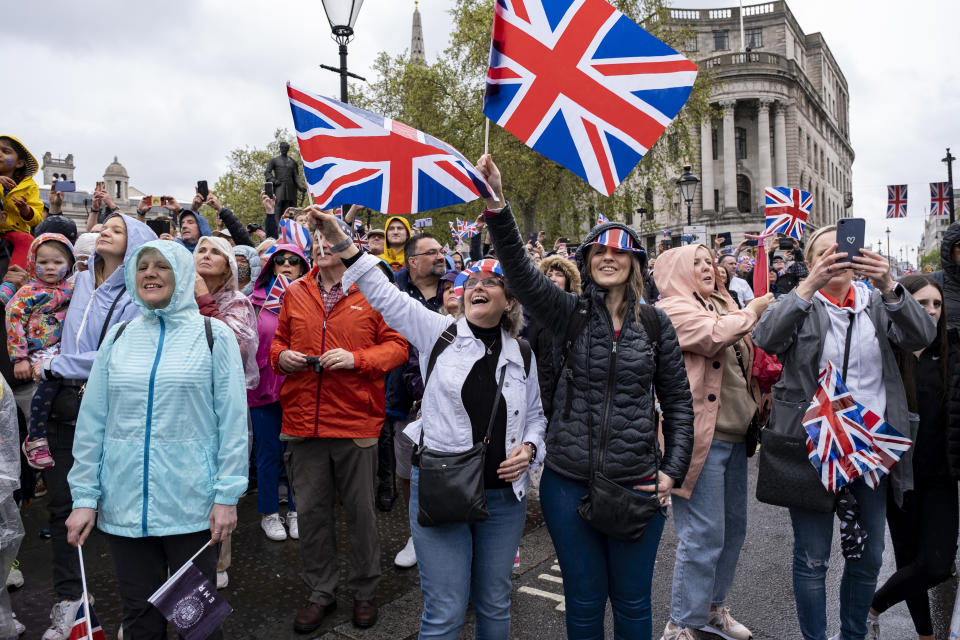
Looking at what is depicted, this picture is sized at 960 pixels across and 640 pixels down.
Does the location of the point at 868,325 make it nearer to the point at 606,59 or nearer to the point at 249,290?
the point at 606,59

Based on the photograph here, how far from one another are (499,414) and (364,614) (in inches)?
66.7

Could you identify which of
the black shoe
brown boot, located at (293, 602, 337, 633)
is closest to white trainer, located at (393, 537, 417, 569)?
brown boot, located at (293, 602, 337, 633)

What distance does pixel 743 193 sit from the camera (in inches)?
2275

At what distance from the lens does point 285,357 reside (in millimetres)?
3756

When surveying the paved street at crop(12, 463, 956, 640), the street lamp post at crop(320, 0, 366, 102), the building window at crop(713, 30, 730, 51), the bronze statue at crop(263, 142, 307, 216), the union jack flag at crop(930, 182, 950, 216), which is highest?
the building window at crop(713, 30, 730, 51)

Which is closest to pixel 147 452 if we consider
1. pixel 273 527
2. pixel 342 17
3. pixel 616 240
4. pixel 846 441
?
pixel 616 240

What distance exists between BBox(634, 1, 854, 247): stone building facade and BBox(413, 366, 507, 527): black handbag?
4665 cm

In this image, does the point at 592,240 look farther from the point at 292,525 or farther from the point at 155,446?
the point at 292,525

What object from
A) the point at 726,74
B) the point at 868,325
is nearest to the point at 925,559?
the point at 868,325

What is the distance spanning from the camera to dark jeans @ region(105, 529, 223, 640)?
107 inches

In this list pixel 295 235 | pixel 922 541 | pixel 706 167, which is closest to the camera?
pixel 922 541

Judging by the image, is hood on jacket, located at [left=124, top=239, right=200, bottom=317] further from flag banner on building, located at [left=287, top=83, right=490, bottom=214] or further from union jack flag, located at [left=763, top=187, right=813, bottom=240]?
union jack flag, located at [left=763, top=187, right=813, bottom=240]

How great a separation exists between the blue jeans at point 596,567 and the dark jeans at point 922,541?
149 centimetres

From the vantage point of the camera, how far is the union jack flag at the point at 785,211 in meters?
8.80
